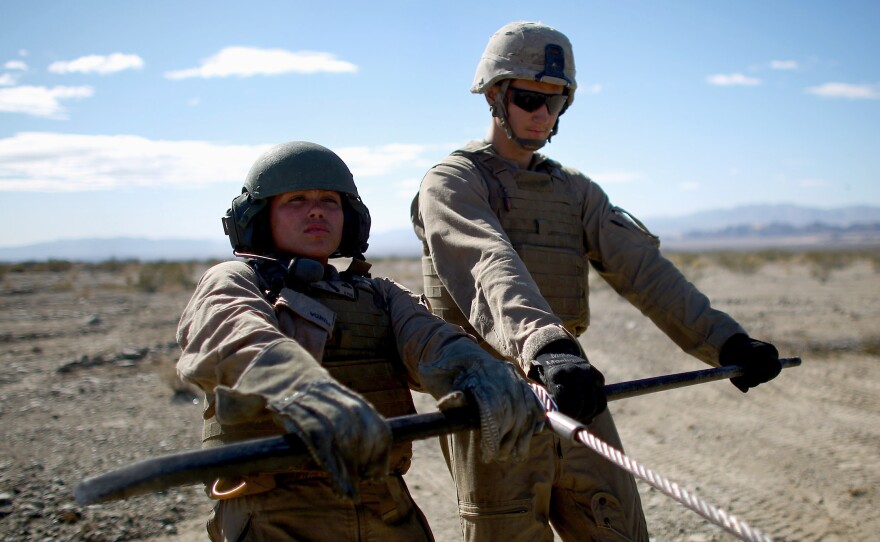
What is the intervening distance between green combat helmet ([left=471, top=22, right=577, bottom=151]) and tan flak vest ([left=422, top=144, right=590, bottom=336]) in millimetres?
183

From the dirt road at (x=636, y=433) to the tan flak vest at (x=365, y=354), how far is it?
2750 millimetres

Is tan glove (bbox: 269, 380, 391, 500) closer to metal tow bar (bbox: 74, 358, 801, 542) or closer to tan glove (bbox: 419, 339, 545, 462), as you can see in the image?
metal tow bar (bbox: 74, 358, 801, 542)

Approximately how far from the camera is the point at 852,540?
515 cm

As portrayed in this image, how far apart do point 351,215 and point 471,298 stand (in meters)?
0.63

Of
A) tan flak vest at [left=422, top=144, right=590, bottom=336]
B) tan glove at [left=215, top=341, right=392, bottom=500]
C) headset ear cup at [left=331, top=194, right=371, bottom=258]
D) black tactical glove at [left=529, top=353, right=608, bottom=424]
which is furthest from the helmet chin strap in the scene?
tan glove at [left=215, top=341, right=392, bottom=500]

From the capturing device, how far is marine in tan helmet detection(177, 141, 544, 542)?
1.93 meters

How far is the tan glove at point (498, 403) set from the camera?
225cm

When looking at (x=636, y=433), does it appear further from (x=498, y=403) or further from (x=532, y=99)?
(x=498, y=403)

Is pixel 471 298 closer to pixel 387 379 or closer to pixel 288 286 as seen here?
pixel 387 379

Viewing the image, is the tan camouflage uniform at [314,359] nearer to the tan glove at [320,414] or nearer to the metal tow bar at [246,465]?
the tan glove at [320,414]

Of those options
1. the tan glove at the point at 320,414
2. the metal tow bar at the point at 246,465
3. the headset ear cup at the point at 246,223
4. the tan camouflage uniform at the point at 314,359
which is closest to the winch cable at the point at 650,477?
the metal tow bar at the point at 246,465

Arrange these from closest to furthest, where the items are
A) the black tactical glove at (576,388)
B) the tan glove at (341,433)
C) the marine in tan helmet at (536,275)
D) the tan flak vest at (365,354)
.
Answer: the tan glove at (341,433) < the black tactical glove at (576,388) < the tan flak vest at (365,354) < the marine in tan helmet at (536,275)

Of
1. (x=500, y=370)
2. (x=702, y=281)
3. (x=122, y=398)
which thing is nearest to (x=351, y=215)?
(x=500, y=370)

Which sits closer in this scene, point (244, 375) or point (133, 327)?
point (244, 375)
